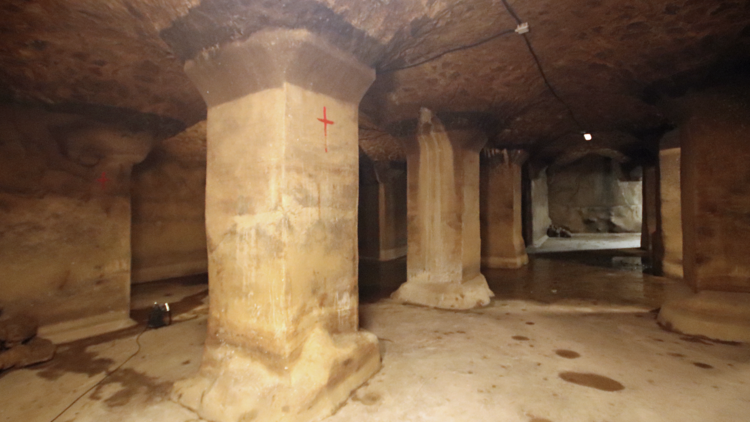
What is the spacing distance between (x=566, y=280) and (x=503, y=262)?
174 cm

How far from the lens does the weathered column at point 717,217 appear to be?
11.8ft

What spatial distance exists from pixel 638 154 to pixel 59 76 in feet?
36.8

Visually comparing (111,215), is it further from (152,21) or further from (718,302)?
(718,302)

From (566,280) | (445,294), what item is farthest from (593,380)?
(566,280)

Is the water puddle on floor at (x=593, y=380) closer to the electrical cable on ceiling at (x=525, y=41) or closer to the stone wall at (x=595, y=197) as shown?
the electrical cable on ceiling at (x=525, y=41)

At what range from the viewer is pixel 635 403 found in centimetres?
234

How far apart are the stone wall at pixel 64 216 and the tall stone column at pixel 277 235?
2523mm

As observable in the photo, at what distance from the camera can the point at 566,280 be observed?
6551mm

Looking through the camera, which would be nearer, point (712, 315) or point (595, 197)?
point (712, 315)

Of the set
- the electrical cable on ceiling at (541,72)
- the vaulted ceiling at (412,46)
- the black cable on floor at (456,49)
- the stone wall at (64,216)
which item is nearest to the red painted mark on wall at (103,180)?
the stone wall at (64,216)

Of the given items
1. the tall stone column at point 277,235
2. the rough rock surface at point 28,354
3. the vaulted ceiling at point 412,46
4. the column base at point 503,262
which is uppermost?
the vaulted ceiling at point 412,46

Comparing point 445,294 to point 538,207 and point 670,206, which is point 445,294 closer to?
point 670,206

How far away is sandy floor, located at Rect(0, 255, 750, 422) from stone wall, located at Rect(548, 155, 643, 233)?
1358 centimetres

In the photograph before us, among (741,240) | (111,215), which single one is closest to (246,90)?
(111,215)
